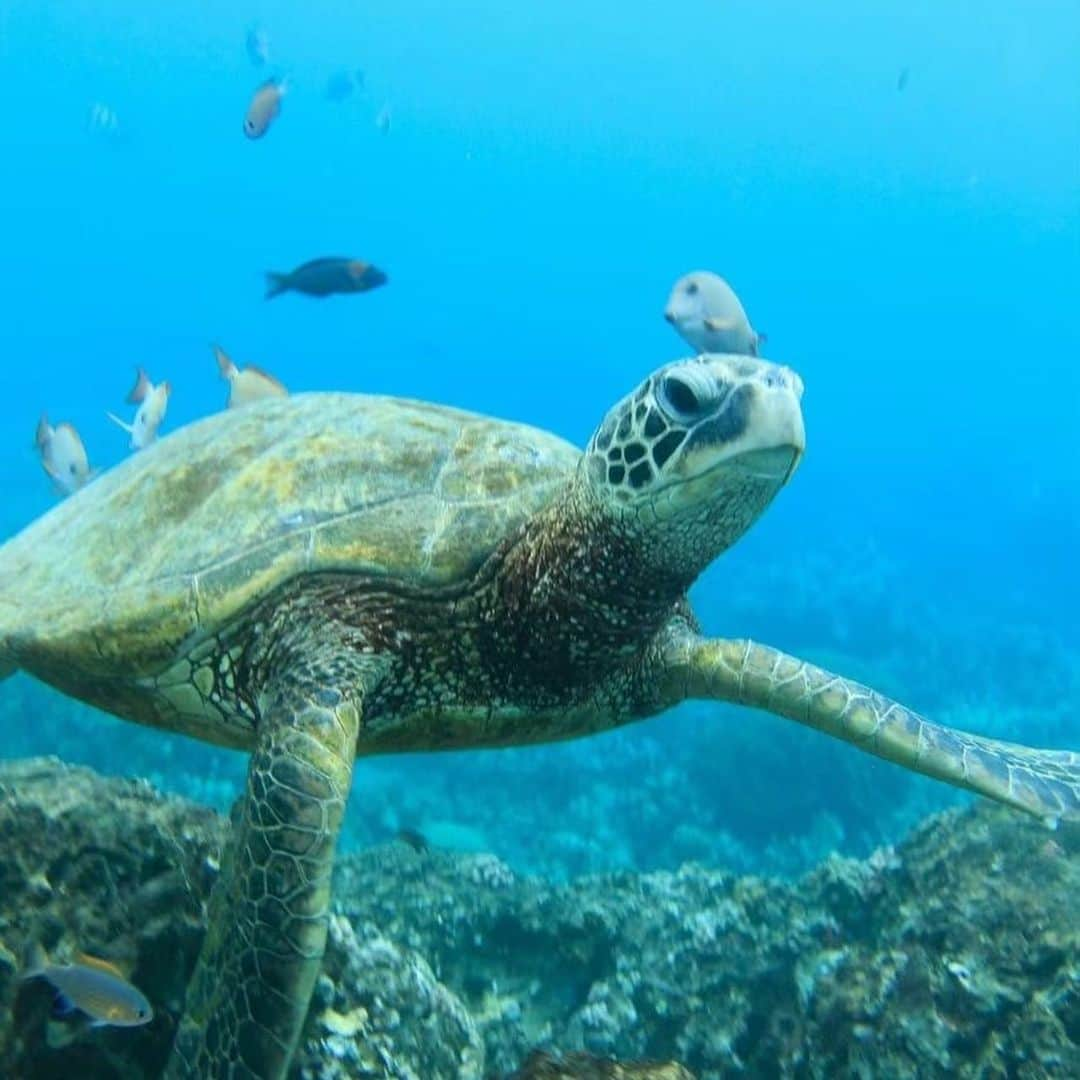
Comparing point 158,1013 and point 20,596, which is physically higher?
point 20,596

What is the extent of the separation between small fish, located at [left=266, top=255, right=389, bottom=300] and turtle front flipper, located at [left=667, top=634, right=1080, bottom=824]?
429cm

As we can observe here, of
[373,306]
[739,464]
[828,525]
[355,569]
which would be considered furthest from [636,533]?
[373,306]

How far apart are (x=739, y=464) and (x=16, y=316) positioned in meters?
134

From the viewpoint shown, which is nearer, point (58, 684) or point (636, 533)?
point (636, 533)

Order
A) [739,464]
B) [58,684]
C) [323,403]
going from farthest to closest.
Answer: [323,403] → [58,684] → [739,464]

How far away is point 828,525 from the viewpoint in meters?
61.9

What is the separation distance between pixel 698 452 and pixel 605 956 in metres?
3.47

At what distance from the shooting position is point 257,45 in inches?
517

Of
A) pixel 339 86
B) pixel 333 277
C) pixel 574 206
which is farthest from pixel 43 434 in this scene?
pixel 574 206

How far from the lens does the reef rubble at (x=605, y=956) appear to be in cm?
252

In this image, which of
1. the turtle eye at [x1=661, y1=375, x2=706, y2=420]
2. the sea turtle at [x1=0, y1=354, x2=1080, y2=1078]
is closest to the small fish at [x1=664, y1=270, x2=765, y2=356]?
the sea turtle at [x1=0, y1=354, x2=1080, y2=1078]

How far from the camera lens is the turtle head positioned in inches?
92.6

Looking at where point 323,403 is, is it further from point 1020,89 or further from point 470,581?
point 1020,89

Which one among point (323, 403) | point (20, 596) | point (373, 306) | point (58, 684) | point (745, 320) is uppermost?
point (373, 306)
